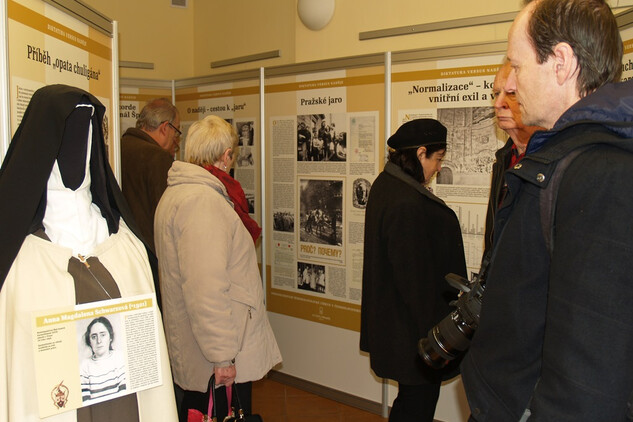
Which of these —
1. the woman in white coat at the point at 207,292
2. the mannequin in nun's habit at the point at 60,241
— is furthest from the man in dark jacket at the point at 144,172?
the mannequin in nun's habit at the point at 60,241

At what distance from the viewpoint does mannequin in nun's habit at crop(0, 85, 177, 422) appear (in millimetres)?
1266

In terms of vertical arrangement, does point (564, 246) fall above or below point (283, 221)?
above

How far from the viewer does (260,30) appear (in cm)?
544

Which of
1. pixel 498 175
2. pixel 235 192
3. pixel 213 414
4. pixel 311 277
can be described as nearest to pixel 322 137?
pixel 311 277

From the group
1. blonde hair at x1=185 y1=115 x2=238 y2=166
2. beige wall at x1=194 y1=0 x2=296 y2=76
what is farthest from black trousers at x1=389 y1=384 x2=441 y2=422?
beige wall at x1=194 y1=0 x2=296 y2=76

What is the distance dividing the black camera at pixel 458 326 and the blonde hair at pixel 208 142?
1.50 meters

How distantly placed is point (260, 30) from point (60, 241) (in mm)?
4446

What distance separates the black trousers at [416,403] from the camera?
2.44 m

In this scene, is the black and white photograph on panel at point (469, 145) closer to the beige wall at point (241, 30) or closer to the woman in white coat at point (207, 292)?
the woman in white coat at point (207, 292)

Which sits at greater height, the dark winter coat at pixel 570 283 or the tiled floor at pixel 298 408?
the dark winter coat at pixel 570 283

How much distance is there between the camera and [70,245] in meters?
1.41

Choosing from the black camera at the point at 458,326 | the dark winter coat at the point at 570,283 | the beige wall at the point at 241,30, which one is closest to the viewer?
the dark winter coat at the point at 570,283

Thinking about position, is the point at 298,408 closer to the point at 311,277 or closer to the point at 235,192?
the point at 311,277

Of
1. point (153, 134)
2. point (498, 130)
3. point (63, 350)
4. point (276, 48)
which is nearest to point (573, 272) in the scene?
point (63, 350)
